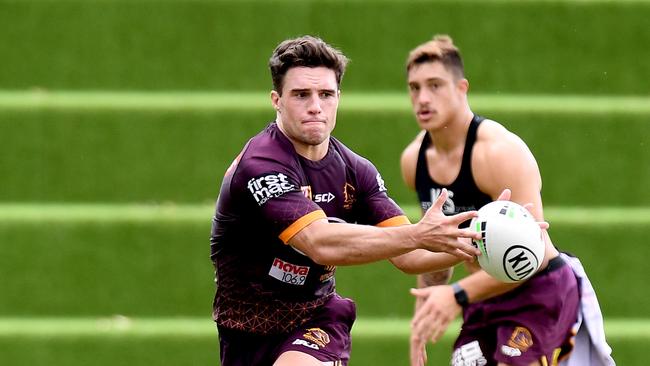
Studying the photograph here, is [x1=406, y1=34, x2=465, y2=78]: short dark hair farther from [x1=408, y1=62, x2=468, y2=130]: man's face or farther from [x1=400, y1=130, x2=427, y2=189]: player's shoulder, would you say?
[x1=400, y1=130, x2=427, y2=189]: player's shoulder

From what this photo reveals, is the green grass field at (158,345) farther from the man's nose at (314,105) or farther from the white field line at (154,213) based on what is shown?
the man's nose at (314,105)

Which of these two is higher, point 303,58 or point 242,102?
point 242,102

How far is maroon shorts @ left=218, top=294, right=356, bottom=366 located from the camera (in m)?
4.77

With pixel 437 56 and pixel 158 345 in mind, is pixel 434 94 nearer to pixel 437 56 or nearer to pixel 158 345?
pixel 437 56

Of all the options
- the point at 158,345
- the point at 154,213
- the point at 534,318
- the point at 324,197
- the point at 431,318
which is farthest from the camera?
the point at 154,213

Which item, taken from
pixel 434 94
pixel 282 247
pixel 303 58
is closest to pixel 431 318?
pixel 282 247

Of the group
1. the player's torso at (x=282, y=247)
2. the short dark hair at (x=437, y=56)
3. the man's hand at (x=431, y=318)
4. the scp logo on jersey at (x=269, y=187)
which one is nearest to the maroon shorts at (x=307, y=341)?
the player's torso at (x=282, y=247)

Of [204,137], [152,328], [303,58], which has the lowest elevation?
[152,328]

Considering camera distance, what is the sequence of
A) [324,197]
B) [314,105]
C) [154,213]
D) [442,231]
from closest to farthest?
1. [442,231]
2. [314,105]
3. [324,197]
4. [154,213]

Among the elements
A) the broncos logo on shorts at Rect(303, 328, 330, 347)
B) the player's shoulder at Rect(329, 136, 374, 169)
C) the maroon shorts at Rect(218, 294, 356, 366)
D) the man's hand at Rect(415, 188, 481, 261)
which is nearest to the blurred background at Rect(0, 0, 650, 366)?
the maroon shorts at Rect(218, 294, 356, 366)

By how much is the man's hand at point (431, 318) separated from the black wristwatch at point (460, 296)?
43 mm

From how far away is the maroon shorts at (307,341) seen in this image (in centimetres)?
477

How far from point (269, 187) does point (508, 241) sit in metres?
0.88

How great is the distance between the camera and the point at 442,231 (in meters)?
4.02
